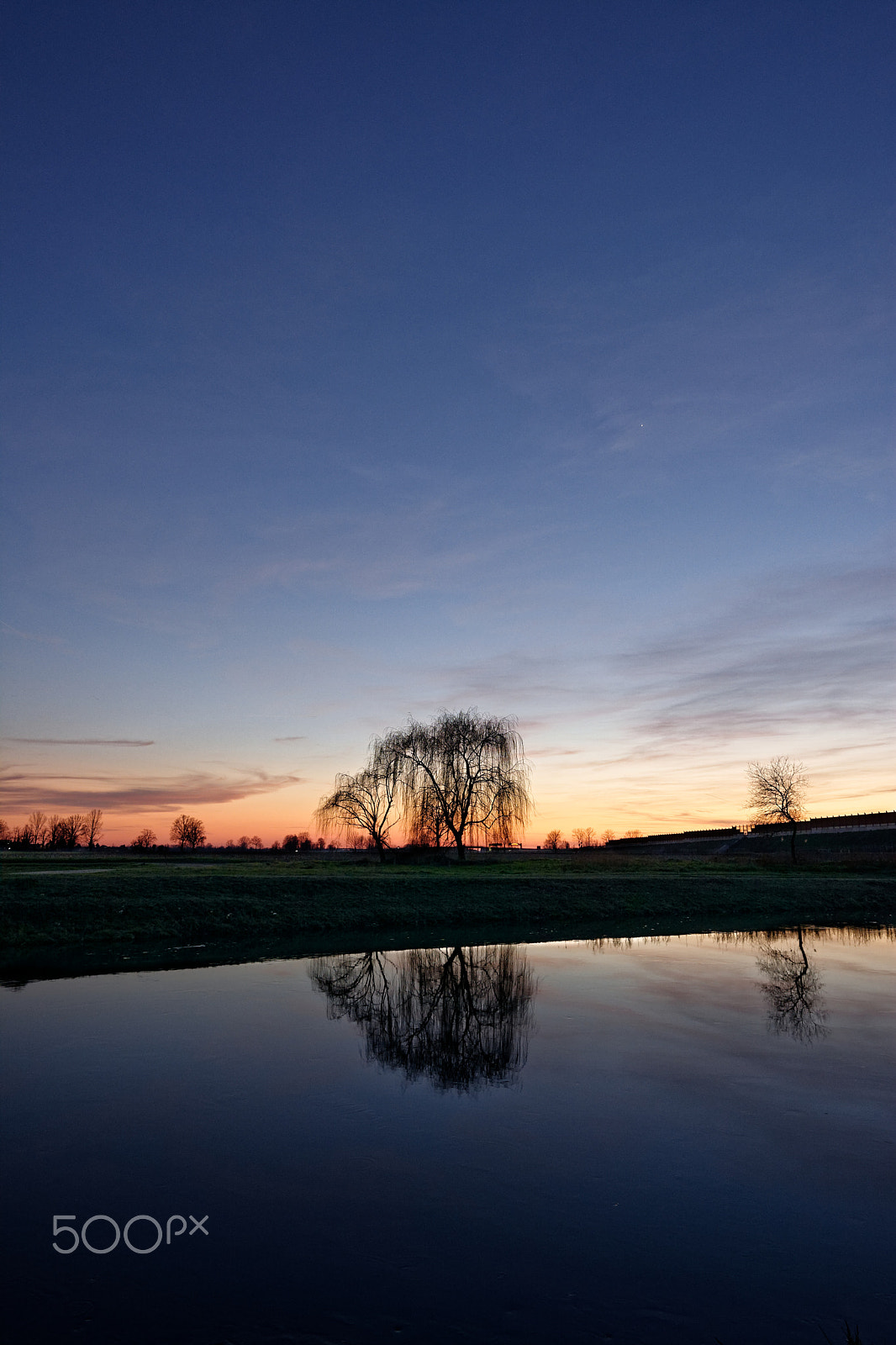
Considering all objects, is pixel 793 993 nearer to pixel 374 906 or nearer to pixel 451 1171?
pixel 451 1171

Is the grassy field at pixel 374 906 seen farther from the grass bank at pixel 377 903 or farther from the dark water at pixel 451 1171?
the dark water at pixel 451 1171

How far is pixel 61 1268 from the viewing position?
4711 mm

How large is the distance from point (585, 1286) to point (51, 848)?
5325 inches

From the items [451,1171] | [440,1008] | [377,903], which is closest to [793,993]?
[440,1008]

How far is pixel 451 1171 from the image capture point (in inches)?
239

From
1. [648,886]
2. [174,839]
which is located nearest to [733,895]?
[648,886]

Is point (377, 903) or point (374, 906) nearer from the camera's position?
point (374, 906)

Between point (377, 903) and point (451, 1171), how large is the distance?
19699 millimetres

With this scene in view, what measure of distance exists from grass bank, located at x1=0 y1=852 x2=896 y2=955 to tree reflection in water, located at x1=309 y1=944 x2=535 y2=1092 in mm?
4188

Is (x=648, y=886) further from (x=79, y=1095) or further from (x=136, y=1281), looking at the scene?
(x=136, y=1281)

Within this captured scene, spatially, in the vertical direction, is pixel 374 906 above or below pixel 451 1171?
above

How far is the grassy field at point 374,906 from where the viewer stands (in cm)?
1956

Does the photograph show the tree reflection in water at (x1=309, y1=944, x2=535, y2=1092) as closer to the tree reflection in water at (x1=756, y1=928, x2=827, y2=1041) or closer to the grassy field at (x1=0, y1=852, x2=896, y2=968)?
the grassy field at (x1=0, y1=852, x2=896, y2=968)

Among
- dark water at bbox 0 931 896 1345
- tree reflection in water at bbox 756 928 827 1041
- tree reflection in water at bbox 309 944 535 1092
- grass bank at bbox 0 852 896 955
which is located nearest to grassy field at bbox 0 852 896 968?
grass bank at bbox 0 852 896 955
